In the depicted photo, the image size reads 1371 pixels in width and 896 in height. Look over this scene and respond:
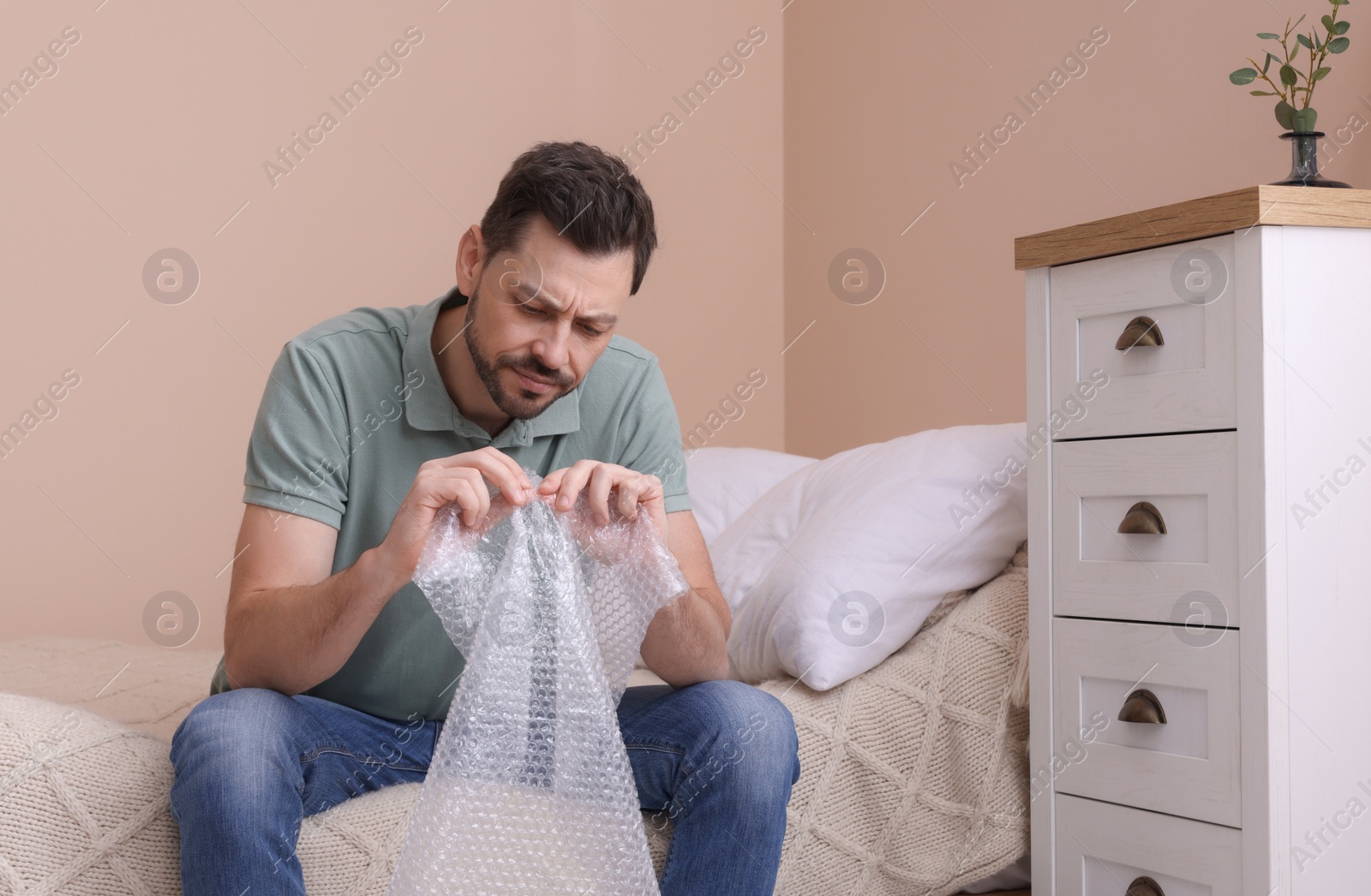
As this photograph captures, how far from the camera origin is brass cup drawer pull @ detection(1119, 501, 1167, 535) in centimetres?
130

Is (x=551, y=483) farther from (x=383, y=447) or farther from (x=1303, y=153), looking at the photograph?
(x=1303, y=153)

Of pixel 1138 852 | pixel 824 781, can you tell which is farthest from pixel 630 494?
pixel 1138 852

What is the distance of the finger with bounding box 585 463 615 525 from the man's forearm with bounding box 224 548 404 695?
0.59 feet

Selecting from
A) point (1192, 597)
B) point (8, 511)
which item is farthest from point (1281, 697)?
point (8, 511)

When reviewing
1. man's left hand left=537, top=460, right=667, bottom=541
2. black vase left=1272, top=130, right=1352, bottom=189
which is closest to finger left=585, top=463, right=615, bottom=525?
man's left hand left=537, top=460, right=667, bottom=541

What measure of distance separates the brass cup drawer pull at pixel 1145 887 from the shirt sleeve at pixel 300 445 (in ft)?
3.08

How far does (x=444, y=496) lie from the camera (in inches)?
39.4

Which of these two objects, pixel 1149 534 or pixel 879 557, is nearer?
pixel 1149 534

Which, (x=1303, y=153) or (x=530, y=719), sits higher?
(x=1303, y=153)

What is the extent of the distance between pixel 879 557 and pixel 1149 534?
317 millimetres

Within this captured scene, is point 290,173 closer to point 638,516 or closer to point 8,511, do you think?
point 8,511

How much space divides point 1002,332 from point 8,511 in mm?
2002

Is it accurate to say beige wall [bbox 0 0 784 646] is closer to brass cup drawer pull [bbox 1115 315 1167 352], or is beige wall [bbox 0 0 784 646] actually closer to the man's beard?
the man's beard

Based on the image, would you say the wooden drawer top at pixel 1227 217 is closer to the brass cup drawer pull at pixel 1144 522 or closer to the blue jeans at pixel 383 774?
the brass cup drawer pull at pixel 1144 522
